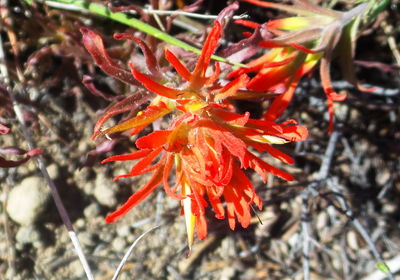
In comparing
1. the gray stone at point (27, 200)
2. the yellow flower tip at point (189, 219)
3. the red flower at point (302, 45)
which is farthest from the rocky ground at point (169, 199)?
the yellow flower tip at point (189, 219)

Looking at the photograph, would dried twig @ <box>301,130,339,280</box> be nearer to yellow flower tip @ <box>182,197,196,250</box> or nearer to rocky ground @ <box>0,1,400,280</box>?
rocky ground @ <box>0,1,400,280</box>

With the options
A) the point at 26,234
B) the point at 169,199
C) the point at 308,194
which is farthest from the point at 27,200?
the point at 308,194

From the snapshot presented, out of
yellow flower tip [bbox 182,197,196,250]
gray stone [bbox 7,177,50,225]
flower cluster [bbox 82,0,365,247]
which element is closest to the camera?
flower cluster [bbox 82,0,365,247]

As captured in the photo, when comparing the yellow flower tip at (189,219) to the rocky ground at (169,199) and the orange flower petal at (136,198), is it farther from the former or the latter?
the rocky ground at (169,199)

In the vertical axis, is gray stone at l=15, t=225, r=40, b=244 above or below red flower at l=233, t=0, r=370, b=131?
below

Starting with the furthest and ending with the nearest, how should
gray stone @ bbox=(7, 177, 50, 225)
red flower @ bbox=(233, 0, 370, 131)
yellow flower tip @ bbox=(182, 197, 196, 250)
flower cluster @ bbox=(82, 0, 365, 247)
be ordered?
1. gray stone @ bbox=(7, 177, 50, 225)
2. red flower @ bbox=(233, 0, 370, 131)
3. yellow flower tip @ bbox=(182, 197, 196, 250)
4. flower cluster @ bbox=(82, 0, 365, 247)

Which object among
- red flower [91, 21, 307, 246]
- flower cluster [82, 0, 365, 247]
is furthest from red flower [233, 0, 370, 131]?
red flower [91, 21, 307, 246]

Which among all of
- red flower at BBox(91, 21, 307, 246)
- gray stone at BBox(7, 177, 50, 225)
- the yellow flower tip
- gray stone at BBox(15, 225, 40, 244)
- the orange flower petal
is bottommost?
gray stone at BBox(15, 225, 40, 244)

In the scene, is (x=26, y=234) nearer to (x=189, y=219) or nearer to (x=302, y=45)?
(x=189, y=219)
